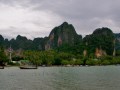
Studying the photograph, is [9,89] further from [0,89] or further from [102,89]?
[102,89]

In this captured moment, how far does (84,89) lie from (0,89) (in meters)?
14.5

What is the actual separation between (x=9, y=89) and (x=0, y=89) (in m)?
1.54

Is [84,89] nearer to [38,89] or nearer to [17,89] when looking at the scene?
[38,89]

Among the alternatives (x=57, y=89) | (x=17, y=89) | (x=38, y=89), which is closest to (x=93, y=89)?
(x=57, y=89)

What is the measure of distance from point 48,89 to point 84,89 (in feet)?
20.5

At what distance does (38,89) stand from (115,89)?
13.3 metres

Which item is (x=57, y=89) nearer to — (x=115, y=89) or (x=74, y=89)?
(x=74, y=89)

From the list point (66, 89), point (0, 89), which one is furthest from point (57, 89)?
point (0, 89)

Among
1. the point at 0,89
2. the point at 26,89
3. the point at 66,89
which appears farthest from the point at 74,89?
the point at 0,89

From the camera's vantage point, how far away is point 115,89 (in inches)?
2125

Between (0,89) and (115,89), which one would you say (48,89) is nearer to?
(0,89)

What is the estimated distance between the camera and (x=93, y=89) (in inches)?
2125

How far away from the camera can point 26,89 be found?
5384cm

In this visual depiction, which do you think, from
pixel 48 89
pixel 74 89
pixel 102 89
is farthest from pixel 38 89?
pixel 102 89
